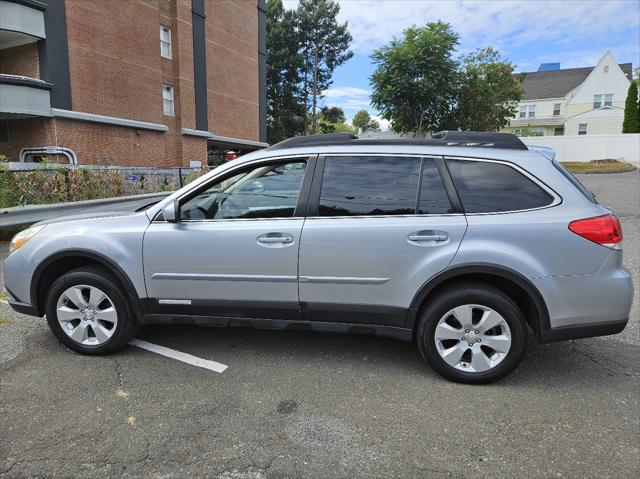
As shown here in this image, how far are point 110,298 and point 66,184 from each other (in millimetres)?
7299

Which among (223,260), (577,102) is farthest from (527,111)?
(223,260)

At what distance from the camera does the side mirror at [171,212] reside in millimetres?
3559

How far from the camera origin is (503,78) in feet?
114

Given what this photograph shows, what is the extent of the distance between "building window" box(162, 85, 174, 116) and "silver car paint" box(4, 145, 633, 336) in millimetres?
24006

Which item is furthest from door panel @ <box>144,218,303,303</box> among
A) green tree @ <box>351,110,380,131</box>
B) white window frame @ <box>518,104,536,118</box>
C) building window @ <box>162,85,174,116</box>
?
green tree @ <box>351,110,380,131</box>

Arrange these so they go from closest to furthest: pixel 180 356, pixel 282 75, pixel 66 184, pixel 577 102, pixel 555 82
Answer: pixel 180 356 < pixel 66 184 < pixel 577 102 < pixel 555 82 < pixel 282 75

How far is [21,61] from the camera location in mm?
18703

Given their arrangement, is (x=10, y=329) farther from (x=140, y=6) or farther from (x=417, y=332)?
(x=140, y=6)

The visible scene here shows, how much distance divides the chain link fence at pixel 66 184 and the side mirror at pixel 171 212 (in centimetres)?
672

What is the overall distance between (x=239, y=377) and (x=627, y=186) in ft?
62.9

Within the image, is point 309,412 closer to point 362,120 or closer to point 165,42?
point 165,42

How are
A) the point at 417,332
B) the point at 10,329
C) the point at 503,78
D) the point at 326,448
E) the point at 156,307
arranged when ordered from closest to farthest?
1. the point at 326,448
2. the point at 417,332
3. the point at 156,307
4. the point at 10,329
5. the point at 503,78

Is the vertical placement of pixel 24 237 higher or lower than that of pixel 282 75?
lower

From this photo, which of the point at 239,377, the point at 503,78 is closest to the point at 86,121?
the point at 239,377
